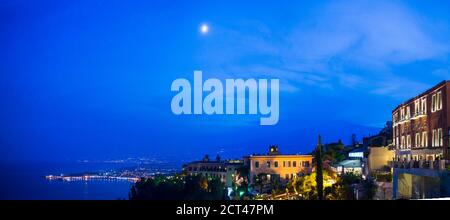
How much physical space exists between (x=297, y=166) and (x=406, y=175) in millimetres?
23414

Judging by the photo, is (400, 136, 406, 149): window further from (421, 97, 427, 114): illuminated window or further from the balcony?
the balcony

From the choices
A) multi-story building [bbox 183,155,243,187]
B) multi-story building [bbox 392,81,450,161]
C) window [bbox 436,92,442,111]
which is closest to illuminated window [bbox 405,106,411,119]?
multi-story building [bbox 392,81,450,161]

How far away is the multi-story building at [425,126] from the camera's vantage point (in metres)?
15.9

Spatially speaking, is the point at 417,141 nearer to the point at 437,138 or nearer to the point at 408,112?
the point at 408,112

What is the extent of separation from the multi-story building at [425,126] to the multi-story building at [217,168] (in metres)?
23.7

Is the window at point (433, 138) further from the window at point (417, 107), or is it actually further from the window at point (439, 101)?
the window at point (417, 107)

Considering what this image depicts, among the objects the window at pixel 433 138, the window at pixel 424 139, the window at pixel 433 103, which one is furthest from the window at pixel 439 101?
the window at pixel 424 139

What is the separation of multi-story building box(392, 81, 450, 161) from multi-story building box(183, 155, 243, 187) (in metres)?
23.7

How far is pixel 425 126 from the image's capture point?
1830 cm

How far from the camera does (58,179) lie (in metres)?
99.2

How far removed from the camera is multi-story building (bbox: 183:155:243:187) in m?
46.5

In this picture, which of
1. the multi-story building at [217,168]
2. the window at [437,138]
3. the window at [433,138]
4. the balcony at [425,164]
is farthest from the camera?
the multi-story building at [217,168]
